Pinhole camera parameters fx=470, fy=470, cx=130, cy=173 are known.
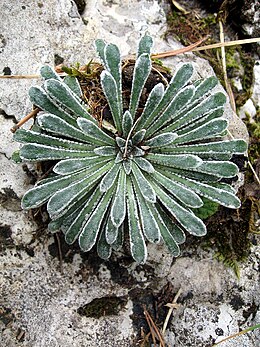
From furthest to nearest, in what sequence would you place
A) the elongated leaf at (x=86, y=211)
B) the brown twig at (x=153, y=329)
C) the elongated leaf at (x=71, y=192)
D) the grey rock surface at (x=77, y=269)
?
the brown twig at (x=153, y=329)
the grey rock surface at (x=77, y=269)
the elongated leaf at (x=86, y=211)
the elongated leaf at (x=71, y=192)

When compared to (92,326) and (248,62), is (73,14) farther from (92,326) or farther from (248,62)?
(92,326)

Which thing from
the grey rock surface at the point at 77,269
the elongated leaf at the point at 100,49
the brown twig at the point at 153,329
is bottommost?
the brown twig at the point at 153,329

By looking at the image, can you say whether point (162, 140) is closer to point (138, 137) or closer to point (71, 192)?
point (138, 137)

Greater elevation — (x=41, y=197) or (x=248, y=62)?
(x=248, y=62)

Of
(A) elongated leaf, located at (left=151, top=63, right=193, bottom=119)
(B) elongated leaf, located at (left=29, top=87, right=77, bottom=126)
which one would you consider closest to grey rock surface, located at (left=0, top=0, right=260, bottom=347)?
(B) elongated leaf, located at (left=29, top=87, right=77, bottom=126)

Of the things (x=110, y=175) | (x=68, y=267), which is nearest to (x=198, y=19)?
(x=110, y=175)

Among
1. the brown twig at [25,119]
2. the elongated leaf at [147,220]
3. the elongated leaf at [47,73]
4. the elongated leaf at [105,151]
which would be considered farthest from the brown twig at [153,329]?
the elongated leaf at [47,73]

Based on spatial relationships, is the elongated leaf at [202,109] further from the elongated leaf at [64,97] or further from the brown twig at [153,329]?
the brown twig at [153,329]
